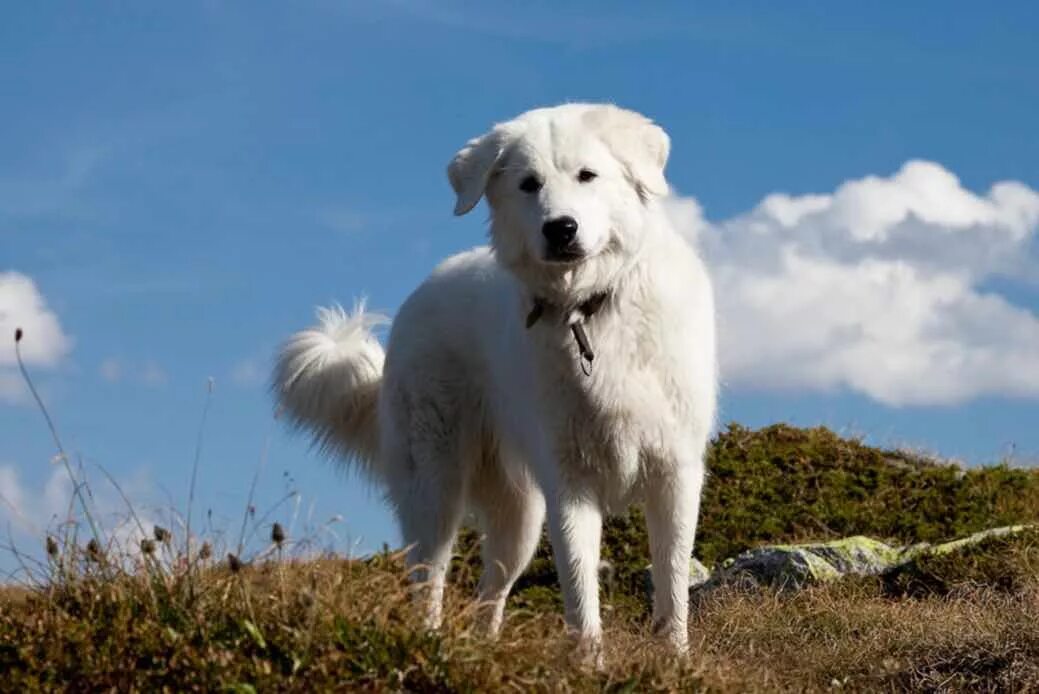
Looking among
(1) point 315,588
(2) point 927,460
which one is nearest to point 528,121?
(1) point 315,588

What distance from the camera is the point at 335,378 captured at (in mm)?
8250

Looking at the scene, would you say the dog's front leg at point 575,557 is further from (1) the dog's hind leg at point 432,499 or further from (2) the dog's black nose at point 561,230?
(1) the dog's hind leg at point 432,499

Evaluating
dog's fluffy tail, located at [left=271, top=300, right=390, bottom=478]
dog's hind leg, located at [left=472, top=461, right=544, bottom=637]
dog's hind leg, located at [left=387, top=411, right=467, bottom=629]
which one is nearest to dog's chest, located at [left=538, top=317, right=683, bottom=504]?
dog's hind leg, located at [left=387, top=411, right=467, bottom=629]

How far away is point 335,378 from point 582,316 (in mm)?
2493

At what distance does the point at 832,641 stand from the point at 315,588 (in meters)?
3.60

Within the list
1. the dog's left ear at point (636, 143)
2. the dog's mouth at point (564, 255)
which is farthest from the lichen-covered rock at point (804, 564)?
the dog's mouth at point (564, 255)

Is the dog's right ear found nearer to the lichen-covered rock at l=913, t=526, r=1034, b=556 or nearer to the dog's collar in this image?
the dog's collar

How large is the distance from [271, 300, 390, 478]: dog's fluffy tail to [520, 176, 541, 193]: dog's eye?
8.53ft

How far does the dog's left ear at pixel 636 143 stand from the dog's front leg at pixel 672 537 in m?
1.25

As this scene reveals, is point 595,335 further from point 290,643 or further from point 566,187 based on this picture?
point 290,643

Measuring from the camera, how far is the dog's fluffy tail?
27.0 feet

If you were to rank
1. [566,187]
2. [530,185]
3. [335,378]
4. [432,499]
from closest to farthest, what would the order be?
[566,187], [530,185], [432,499], [335,378]

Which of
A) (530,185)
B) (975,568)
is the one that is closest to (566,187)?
(530,185)

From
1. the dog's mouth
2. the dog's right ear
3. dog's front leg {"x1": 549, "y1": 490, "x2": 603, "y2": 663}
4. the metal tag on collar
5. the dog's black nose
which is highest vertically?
the dog's right ear
